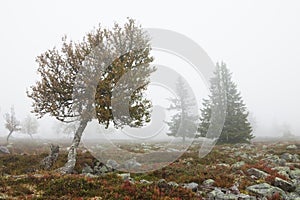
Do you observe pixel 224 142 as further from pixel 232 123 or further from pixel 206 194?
pixel 206 194

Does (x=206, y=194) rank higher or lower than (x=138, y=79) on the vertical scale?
lower

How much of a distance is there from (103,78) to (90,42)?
9.83 feet

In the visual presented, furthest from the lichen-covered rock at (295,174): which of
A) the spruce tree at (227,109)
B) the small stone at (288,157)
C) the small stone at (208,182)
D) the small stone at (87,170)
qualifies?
the spruce tree at (227,109)

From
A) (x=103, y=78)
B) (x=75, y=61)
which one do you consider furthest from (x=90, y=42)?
(x=103, y=78)

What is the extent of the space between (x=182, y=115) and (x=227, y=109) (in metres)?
13.5

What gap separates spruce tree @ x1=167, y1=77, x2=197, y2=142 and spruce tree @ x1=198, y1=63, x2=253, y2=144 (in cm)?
1021

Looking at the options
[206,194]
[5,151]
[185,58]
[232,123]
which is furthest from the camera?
[232,123]

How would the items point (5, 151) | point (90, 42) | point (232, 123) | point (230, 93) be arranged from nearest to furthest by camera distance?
point (90, 42) → point (5, 151) → point (232, 123) → point (230, 93)

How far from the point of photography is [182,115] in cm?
4416

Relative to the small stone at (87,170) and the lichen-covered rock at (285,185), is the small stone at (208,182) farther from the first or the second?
the small stone at (87,170)

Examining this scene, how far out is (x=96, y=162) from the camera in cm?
1627

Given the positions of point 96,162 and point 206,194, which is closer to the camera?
point 206,194

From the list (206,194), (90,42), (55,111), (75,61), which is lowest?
(206,194)

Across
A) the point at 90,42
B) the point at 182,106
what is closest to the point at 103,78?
the point at 90,42
